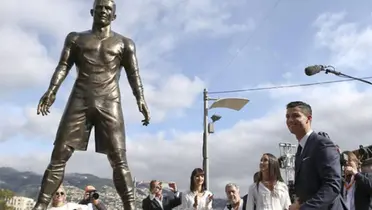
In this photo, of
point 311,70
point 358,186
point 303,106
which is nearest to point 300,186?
point 303,106

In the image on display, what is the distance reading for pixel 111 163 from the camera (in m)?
6.16

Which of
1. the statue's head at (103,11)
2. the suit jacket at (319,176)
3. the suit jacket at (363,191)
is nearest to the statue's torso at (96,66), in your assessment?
the statue's head at (103,11)

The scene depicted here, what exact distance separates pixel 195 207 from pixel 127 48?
8.54ft

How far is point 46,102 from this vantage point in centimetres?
615

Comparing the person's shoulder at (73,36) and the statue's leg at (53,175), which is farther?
the person's shoulder at (73,36)

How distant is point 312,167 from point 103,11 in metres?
3.86

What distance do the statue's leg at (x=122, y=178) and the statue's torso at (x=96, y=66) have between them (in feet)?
2.62

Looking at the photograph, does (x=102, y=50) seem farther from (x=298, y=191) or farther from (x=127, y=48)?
(x=298, y=191)

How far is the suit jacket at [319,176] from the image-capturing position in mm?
3668

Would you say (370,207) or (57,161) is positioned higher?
(57,161)

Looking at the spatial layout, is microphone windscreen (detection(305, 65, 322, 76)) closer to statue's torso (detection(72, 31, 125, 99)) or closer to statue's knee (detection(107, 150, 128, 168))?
statue's torso (detection(72, 31, 125, 99))

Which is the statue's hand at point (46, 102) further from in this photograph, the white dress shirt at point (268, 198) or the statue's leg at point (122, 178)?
the white dress shirt at point (268, 198)

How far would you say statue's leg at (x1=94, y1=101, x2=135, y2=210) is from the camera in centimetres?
606

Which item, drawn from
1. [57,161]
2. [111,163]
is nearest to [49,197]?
[57,161]
